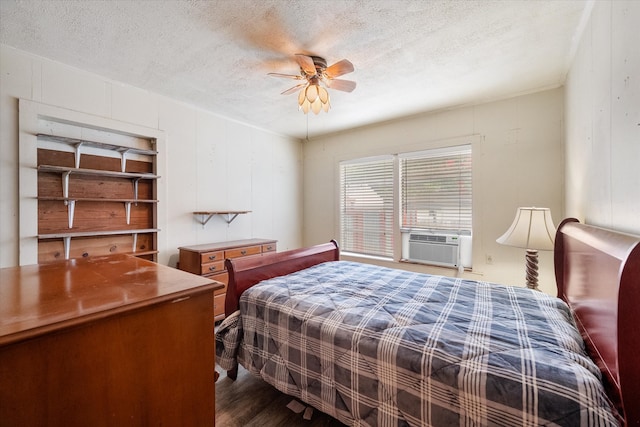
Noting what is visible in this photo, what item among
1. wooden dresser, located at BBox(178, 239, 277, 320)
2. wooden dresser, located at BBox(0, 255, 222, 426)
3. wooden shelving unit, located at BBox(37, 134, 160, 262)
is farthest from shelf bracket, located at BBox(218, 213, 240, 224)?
wooden dresser, located at BBox(0, 255, 222, 426)

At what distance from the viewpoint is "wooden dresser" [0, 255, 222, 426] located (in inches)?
23.8

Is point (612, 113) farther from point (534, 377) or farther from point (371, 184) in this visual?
point (371, 184)

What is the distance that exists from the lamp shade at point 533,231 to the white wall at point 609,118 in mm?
225

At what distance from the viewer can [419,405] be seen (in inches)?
45.8

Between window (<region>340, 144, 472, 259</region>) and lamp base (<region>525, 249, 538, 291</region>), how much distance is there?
2.82 ft

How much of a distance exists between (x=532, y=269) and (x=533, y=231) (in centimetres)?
38

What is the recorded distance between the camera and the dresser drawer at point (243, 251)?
3123 millimetres

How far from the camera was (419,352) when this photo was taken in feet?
3.97

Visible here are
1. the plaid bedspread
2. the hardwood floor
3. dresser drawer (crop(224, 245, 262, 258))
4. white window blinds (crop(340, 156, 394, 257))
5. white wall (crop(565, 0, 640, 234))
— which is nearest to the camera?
the plaid bedspread

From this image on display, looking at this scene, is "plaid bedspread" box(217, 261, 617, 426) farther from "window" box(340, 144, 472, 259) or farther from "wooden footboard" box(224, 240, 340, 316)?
"window" box(340, 144, 472, 259)

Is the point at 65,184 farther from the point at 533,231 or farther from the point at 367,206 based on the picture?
the point at 533,231

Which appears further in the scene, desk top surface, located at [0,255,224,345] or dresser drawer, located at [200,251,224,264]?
dresser drawer, located at [200,251,224,264]

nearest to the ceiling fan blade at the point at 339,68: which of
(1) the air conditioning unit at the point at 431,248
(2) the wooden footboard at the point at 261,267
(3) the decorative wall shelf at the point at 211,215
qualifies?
(2) the wooden footboard at the point at 261,267

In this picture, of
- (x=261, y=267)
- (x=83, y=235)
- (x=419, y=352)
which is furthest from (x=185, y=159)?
(x=419, y=352)
